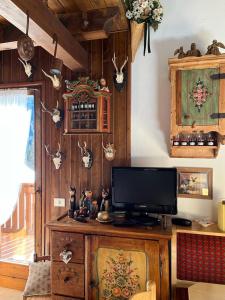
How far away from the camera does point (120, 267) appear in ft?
5.82

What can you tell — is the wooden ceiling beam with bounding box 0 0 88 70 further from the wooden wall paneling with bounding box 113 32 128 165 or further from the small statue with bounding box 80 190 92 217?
the small statue with bounding box 80 190 92 217

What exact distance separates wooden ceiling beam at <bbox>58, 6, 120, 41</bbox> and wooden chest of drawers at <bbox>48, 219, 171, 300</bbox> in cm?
154

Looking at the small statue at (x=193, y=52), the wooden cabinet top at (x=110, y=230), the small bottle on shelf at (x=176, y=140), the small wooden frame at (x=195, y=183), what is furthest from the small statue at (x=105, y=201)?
the small statue at (x=193, y=52)

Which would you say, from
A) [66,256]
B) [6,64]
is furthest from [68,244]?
[6,64]

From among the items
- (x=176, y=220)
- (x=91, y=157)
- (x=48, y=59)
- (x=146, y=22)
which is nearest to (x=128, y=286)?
(x=176, y=220)

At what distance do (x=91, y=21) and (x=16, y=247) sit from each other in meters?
2.37

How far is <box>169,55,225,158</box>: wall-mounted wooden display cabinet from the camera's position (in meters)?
1.77

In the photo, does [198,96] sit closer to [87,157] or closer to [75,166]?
[87,157]

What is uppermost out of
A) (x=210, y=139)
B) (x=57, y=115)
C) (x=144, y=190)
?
(x=57, y=115)

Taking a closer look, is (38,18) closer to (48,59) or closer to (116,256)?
(48,59)

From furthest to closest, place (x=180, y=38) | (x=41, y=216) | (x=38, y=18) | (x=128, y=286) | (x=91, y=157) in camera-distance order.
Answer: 1. (x=41, y=216)
2. (x=91, y=157)
3. (x=180, y=38)
4. (x=128, y=286)
5. (x=38, y=18)

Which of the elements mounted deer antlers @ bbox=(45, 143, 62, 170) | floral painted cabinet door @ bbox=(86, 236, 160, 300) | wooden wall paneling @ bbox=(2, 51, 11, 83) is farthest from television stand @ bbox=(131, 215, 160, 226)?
wooden wall paneling @ bbox=(2, 51, 11, 83)

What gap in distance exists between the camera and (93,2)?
197cm

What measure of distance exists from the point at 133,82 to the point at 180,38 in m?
0.53
